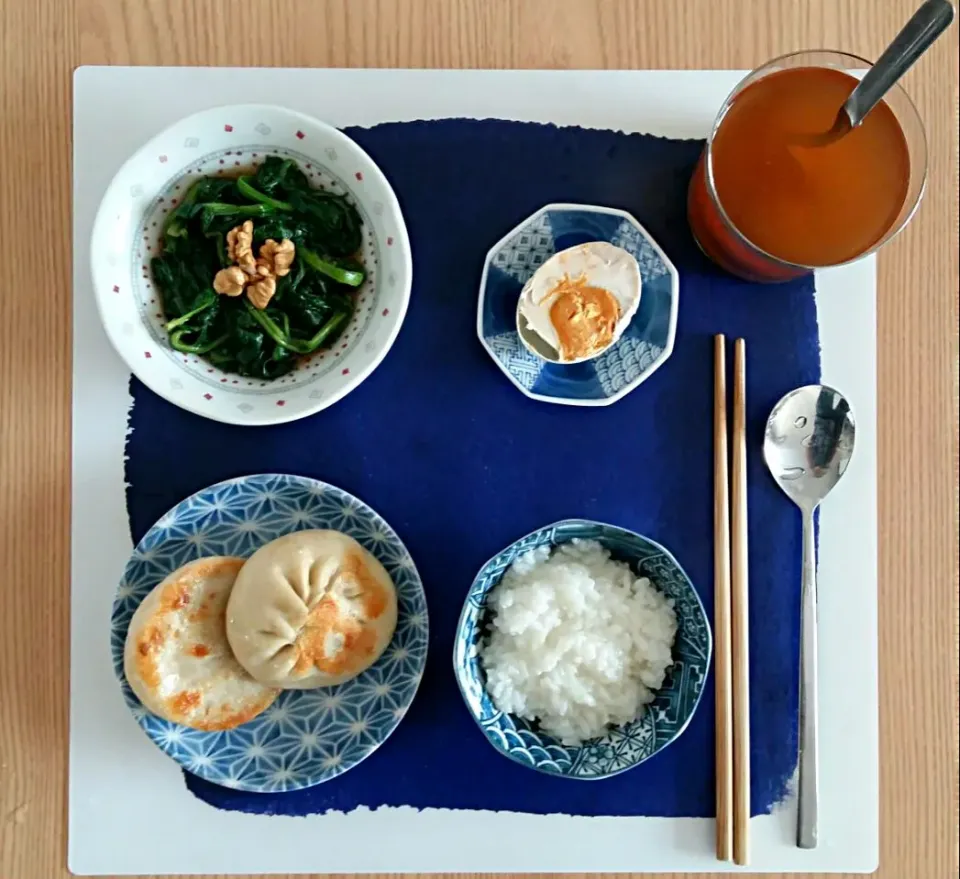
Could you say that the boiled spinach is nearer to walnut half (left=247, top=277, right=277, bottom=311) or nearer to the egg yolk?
walnut half (left=247, top=277, right=277, bottom=311)

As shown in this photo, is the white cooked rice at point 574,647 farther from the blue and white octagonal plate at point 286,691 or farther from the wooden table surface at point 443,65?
the wooden table surface at point 443,65

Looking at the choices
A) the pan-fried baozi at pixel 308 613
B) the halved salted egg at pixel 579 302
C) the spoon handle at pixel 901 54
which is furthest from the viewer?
the halved salted egg at pixel 579 302

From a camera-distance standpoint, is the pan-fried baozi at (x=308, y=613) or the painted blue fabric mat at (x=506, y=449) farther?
the painted blue fabric mat at (x=506, y=449)

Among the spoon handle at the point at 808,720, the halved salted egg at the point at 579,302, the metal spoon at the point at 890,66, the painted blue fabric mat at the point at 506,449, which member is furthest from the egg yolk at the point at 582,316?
the spoon handle at the point at 808,720

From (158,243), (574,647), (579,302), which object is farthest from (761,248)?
(158,243)

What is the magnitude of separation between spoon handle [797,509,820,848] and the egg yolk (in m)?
0.46

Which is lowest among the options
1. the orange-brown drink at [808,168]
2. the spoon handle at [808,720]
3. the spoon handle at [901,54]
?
the spoon handle at [808,720]

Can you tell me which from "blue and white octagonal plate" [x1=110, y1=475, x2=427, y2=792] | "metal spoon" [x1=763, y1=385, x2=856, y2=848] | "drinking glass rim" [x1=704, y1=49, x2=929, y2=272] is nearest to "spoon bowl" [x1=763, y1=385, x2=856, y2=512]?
"metal spoon" [x1=763, y1=385, x2=856, y2=848]

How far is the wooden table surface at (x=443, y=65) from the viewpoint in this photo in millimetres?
1307

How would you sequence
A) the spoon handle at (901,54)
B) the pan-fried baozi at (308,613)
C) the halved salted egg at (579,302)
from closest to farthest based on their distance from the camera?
the spoon handle at (901,54)
the pan-fried baozi at (308,613)
the halved salted egg at (579,302)

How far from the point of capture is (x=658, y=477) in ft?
4.35

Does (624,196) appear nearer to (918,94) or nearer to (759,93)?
(759,93)

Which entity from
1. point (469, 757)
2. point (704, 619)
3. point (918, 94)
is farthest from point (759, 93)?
point (469, 757)

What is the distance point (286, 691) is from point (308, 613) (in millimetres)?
171
